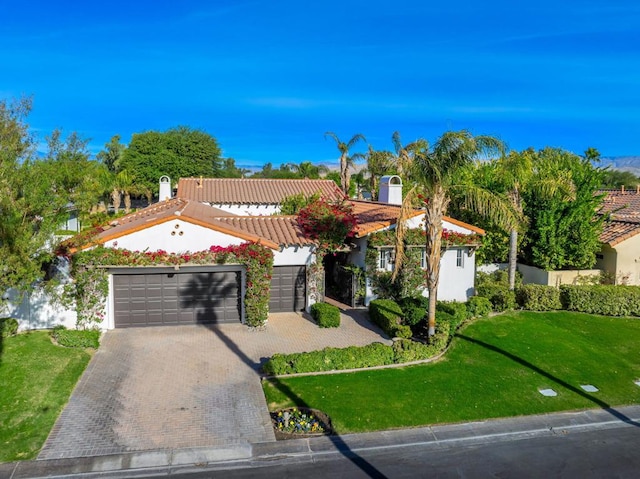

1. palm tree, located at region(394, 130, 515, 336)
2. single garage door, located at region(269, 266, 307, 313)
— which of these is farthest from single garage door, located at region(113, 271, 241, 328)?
palm tree, located at region(394, 130, 515, 336)

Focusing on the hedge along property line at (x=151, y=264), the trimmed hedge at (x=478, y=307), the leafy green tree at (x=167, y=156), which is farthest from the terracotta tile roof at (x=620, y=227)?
the leafy green tree at (x=167, y=156)

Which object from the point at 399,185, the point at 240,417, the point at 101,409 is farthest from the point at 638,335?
the point at 101,409

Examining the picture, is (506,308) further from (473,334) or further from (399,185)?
(399,185)

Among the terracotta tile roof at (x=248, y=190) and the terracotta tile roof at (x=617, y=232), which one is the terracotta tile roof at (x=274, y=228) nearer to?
the terracotta tile roof at (x=248, y=190)

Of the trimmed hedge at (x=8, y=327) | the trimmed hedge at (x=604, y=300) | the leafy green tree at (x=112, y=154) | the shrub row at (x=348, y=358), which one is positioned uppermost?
the leafy green tree at (x=112, y=154)

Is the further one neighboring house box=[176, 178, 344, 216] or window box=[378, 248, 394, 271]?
neighboring house box=[176, 178, 344, 216]

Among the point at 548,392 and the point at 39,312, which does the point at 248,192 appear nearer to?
the point at 39,312

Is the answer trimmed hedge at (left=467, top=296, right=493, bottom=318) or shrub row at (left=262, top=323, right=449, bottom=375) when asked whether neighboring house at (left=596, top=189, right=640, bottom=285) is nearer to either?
trimmed hedge at (left=467, top=296, right=493, bottom=318)
